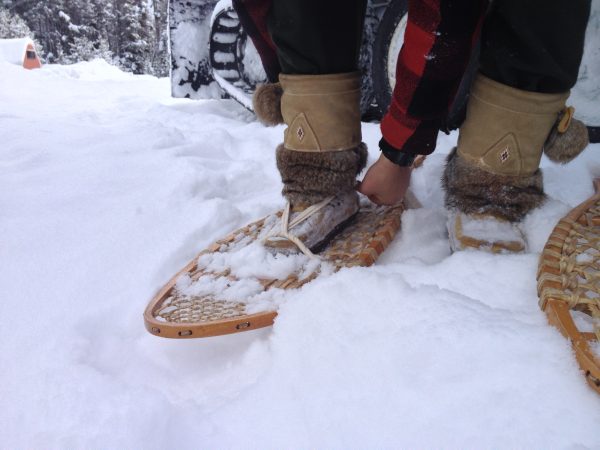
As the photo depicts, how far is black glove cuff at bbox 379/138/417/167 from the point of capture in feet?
2.64

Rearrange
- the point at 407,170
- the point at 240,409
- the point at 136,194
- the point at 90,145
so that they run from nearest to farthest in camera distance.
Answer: the point at 240,409 < the point at 407,170 < the point at 136,194 < the point at 90,145

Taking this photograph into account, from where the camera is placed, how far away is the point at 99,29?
18297 mm

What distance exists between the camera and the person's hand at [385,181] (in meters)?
0.86

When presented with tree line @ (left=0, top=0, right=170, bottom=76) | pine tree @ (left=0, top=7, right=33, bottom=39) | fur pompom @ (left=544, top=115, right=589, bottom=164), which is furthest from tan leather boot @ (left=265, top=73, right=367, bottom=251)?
tree line @ (left=0, top=0, right=170, bottom=76)

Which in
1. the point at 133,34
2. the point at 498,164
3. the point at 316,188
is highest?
the point at 498,164

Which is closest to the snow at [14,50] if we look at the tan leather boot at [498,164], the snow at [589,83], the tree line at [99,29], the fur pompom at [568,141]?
the tree line at [99,29]

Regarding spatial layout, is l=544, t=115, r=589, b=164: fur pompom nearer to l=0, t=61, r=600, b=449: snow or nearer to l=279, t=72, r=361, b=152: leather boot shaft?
l=0, t=61, r=600, b=449: snow

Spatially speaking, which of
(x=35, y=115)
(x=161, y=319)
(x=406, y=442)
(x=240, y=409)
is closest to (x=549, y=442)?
(x=406, y=442)

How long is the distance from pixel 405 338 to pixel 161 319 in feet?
1.27

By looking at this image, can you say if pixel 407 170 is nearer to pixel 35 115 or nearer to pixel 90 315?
pixel 90 315

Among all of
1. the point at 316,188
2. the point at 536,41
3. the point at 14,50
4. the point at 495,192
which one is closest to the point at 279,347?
the point at 316,188

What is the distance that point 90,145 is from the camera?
1.59 meters

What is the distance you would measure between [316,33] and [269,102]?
0.73 feet

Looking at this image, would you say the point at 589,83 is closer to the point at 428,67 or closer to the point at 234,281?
the point at 428,67
